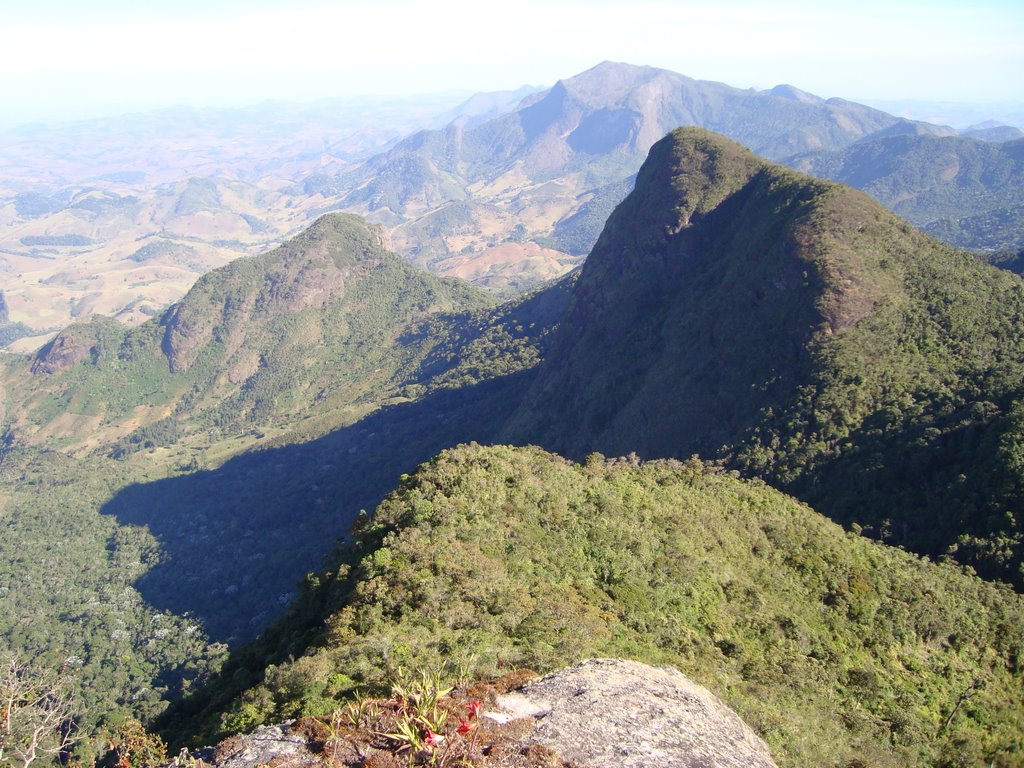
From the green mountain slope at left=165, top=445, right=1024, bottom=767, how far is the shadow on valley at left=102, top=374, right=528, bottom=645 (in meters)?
61.5

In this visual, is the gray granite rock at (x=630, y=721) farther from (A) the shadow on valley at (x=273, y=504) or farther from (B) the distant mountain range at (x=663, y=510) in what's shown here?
(A) the shadow on valley at (x=273, y=504)

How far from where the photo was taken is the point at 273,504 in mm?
131000

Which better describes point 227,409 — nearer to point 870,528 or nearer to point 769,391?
point 769,391

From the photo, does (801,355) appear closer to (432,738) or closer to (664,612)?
(664,612)

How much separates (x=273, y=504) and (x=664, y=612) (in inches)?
4434

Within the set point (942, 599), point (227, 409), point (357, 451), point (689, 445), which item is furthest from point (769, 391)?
point (227, 409)

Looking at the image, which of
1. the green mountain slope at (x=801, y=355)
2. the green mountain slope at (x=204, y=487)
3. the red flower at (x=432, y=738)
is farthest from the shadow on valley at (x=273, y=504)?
the red flower at (x=432, y=738)

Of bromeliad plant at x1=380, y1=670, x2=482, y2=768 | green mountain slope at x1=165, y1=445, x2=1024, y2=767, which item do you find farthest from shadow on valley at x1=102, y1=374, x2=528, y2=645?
bromeliad plant at x1=380, y1=670, x2=482, y2=768

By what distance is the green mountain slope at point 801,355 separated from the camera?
55.6 meters

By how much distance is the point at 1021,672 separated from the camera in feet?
124

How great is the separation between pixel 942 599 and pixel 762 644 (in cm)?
1484

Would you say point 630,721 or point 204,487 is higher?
point 630,721

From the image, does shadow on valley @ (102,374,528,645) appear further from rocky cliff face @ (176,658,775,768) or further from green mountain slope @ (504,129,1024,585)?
rocky cliff face @ (176,658,775,768)

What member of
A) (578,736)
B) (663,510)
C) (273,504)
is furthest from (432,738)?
(273,504)
